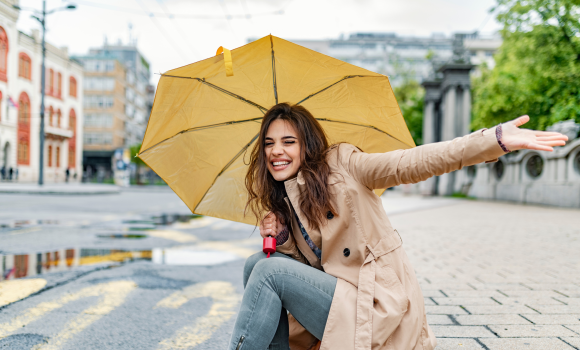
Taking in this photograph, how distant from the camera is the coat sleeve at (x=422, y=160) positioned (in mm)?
1705

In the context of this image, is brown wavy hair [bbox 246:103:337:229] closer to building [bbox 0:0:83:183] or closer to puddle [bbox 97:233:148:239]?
puddle [bbox 97:233:148:239]

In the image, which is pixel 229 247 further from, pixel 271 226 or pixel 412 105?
pixel 412 105

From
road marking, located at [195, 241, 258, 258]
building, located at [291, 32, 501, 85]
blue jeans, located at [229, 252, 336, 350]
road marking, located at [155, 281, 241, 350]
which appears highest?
building, located at [291, 32, 501, 85]

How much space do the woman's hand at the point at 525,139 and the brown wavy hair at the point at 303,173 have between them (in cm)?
78

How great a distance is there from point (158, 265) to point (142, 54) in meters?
82.5

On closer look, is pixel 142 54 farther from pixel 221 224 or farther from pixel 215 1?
pixel 221 224

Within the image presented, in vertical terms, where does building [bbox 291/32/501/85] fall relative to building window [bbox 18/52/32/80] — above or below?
above

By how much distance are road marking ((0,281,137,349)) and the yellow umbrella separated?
1165 mm

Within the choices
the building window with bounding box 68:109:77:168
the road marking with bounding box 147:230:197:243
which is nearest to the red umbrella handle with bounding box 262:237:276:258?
the road marking with bounding box 147:230:197:243

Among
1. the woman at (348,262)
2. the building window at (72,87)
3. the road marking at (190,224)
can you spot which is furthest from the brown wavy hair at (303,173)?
the building window at (72,87)

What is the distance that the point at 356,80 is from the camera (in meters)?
2.56

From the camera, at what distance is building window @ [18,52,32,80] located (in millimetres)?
35344

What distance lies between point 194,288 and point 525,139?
3356 mm

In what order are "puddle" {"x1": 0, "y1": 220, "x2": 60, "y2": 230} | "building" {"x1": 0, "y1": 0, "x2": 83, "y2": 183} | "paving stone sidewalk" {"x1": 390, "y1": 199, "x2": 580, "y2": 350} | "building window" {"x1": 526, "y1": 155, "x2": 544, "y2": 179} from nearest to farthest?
"paving stone sidewalk" {"x1": 390, "y1": 199, "x2": 580, "y2": 350} → "puddle" {"x1": 0, "y1": 220, "x2": 60, "y2": 230} → "building window" {"x1": 526, "y1": 155, "x2": 544, "y2": 179} → "building" {"x1": 0, "y1": 0, "x2": 83, "y2": 183}
